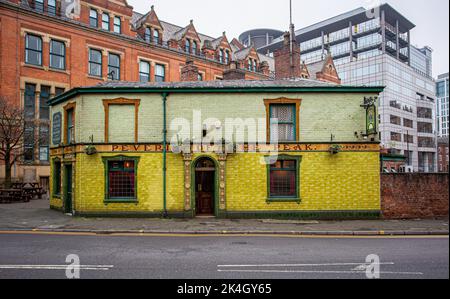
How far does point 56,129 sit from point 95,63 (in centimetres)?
1750

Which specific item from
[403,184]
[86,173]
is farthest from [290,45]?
[86,173]

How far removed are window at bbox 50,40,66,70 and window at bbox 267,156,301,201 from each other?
2555 cm

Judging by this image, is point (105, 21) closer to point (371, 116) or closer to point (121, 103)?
point (121, 103)

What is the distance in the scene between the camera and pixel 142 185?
15.2 meters

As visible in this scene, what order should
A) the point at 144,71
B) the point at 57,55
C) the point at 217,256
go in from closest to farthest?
the point at 217,256 < the point at 57,55 < the point at 144,71

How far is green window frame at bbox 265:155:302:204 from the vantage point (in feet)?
49.3

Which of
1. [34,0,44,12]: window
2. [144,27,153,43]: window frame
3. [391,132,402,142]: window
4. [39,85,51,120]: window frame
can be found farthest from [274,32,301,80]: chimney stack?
[391,132,402,142]: window

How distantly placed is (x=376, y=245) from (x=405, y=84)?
83258 mm

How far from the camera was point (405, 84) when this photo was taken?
260 feet

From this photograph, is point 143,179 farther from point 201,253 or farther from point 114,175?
point 201,253

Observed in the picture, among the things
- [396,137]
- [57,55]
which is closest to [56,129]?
[57,55]

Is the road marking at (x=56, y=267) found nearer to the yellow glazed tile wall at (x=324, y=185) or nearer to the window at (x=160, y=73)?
the yellow glazed tile wall at (x=324, y=185)

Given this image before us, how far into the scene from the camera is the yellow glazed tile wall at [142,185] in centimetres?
1513

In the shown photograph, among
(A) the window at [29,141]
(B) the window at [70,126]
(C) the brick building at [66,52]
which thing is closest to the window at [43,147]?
(C) the brick building at [66,52]
